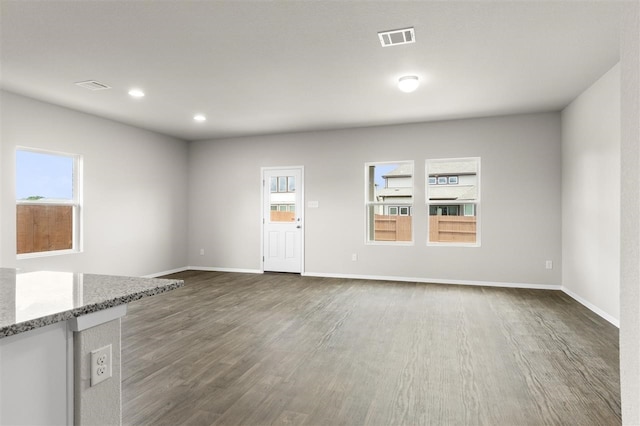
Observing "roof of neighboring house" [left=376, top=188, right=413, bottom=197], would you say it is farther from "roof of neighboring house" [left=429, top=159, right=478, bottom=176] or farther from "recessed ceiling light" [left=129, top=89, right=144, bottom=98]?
"recessed ceiling light" [left=129, top=89, right=144, bottom=98]

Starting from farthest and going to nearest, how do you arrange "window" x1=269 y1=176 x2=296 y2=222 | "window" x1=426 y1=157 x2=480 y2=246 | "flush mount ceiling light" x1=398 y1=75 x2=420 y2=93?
1. "window" x1=269 y1=176 x2=296 y2=222
2. "window" x1=426 y1=157 x2=480 y2=246
3. "flush mount ceiling light" x1=398 y1=75 x2=420 y2=93

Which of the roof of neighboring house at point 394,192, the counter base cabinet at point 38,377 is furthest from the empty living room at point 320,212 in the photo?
the roof of neighboring house at point 394,192

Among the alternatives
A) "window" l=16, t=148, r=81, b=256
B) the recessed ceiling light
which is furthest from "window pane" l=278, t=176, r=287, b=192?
"window" l=16, t=148, r=81, b=256

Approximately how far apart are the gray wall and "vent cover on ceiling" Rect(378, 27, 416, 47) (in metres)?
2.22

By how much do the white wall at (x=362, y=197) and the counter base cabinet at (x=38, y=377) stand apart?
18.3ft

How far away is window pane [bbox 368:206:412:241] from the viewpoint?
6285 millimetres

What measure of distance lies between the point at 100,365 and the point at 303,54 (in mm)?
3109

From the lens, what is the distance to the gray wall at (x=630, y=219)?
90 centimetres

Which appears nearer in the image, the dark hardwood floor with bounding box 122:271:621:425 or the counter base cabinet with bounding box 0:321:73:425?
the counter base cabinet with bounding box 0:321:73:425

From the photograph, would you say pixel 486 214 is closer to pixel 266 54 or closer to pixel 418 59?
pixel 418 59

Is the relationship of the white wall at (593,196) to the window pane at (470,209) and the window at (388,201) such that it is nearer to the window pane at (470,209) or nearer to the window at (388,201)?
the window pane at (470,209)

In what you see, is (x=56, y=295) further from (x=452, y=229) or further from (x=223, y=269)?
A: (x=223, y=269)

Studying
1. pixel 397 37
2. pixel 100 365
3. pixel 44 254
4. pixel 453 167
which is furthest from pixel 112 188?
pixel 453 167

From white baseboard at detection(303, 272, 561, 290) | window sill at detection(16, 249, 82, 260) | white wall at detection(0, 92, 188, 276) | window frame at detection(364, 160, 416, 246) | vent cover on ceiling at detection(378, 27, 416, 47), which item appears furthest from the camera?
window frame at detection(364, 160, 416, 246)
